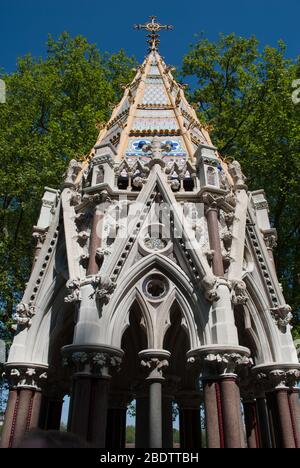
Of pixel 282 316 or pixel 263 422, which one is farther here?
pixel 263 422

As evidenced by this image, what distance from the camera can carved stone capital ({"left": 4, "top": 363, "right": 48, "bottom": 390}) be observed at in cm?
917

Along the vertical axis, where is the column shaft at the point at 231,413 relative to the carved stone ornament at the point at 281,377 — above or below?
below

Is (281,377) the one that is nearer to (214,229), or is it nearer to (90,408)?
(214,229)

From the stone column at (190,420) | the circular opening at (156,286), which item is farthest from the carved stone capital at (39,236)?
the stone column at (190,420)

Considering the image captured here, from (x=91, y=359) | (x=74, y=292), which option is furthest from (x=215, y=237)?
(x=91, y=359)

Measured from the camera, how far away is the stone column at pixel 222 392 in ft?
23.8

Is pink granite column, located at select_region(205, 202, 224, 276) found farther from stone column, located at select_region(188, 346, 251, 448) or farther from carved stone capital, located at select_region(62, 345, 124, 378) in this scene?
carved stone capital, located at select_region(62, 345, 124, 378)

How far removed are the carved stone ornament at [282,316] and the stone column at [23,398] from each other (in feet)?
18.4

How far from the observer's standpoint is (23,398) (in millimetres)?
9000

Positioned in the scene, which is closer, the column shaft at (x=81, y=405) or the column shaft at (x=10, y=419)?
the column shaft at (x=81, y=405)

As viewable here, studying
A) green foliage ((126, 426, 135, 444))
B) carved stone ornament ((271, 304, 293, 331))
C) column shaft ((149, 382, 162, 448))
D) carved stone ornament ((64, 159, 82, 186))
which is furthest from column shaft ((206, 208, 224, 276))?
green foliage ((126, 426, 135, 444))

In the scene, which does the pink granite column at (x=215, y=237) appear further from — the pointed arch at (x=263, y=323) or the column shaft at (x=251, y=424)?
the column shaft at (x=251, y=424)

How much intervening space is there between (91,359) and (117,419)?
4.92 metres

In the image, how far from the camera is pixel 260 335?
9.73 metres
